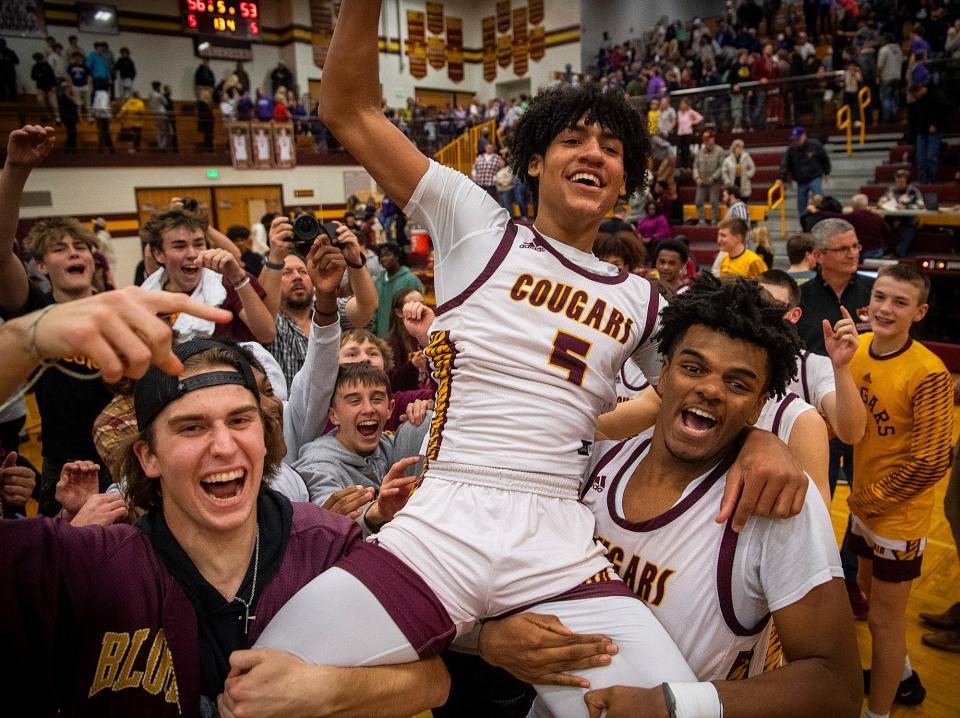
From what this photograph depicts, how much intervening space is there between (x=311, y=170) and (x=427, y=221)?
16872 millimetres

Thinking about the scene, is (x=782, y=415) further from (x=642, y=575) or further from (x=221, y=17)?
(x=221, y=17)

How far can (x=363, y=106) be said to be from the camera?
183cm

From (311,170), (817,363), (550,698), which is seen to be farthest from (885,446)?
(311,170)

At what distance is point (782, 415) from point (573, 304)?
89cm

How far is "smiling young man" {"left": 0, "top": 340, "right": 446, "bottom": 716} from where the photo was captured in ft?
4.63

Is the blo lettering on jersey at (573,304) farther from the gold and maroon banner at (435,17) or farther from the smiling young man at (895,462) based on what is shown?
the gold and maroon banner at (435,17)

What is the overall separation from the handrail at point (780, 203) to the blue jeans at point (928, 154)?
204 cm

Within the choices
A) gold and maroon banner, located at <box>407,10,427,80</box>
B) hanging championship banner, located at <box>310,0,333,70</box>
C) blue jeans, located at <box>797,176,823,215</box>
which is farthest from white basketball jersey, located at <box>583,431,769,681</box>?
gold and maroon banner, located at <box>407,10,427,80</box>

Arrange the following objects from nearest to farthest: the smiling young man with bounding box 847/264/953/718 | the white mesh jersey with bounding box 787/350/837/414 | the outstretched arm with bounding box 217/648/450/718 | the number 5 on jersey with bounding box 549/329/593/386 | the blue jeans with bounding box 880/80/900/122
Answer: the outstretched arm with bounding box 217/648/450/718 < the number 5 on jersey with bounding box 549/329/593/386 < the white mesh jersey with bounding box 787/350/837/414 < the smiling young man with bounding box 847/264/953/718 < the blue jeans with bounding box 880/80/900/122

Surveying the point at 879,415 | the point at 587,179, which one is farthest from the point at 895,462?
the point at 587,179

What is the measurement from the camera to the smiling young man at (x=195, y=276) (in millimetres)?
3506

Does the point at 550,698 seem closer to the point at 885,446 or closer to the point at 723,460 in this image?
the point at 723,460

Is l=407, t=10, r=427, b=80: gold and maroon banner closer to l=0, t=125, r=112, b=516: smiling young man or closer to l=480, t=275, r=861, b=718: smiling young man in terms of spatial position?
l=0, t=125, r=112, b=516: smiling young man

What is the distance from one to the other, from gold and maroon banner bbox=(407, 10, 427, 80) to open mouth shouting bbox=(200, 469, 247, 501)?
948 inches
